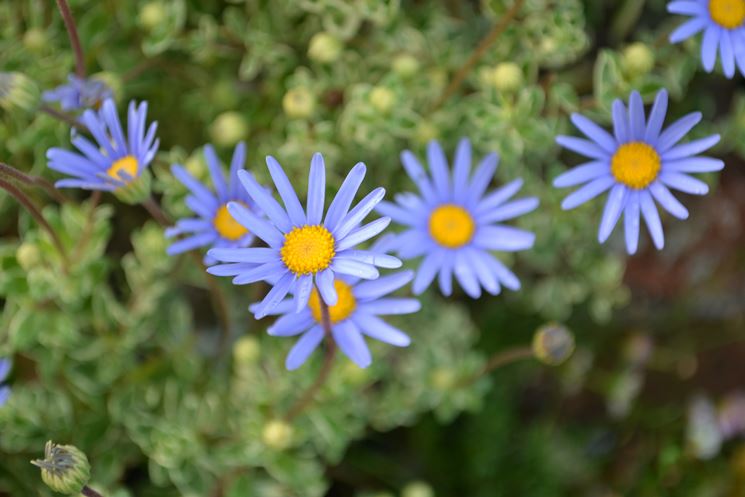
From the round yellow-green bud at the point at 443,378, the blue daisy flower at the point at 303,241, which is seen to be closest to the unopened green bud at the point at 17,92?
the blue daisy flower at the point at 303,241

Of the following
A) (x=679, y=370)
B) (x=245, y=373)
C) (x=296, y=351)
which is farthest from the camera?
(x=679, y=370)

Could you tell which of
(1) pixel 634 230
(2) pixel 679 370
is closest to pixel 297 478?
(1) pixel 634 230

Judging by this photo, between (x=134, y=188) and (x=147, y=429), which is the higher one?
(x=134, y=188)

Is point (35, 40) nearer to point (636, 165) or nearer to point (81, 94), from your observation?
point (81, 94)

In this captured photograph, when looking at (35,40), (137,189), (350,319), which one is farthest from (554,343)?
(35,40)

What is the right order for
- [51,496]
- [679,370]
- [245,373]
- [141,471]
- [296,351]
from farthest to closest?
[679,370], [141,471], [245,373], [51,496], [296,351]

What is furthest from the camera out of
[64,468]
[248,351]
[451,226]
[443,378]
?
[443,378]

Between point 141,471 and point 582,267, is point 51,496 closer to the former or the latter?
point 141,471

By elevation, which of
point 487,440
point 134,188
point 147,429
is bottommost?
point 147,429
